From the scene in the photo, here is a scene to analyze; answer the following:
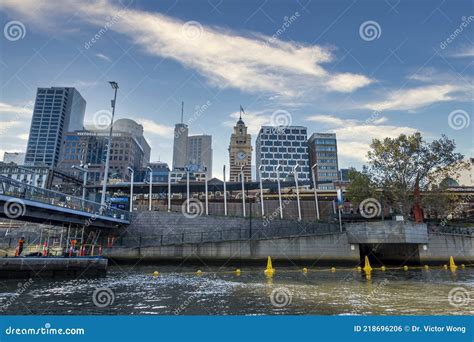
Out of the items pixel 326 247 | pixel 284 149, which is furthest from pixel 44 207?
pixel 284 149

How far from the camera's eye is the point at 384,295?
14570mm

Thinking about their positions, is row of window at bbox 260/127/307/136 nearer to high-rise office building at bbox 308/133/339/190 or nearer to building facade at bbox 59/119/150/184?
high-rise office building at bbox 308/133/339/190

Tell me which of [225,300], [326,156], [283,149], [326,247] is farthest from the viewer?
[283,149]

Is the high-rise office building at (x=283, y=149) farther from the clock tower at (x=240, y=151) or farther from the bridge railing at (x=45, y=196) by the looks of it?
the bridge railing at (x=45, y=196)

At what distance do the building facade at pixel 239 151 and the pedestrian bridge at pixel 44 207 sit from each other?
121 meters

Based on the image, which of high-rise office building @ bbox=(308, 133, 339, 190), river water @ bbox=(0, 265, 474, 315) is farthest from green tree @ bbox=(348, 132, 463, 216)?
high-rise office building @ bbox=(308, 133, 339, 190)

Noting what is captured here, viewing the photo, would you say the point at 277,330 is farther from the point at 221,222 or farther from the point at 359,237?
the point at 221,222

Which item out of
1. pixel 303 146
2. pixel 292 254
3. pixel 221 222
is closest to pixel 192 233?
pixel 221 222

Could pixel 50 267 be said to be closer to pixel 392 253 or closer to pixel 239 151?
pixel 392 253

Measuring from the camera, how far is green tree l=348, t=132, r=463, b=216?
42.1 metres

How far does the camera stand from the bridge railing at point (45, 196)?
2120 cm

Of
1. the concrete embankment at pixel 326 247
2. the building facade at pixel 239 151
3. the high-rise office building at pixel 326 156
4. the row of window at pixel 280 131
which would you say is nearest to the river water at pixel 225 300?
the concrete embankment at pixel 326 247

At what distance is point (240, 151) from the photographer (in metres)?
158

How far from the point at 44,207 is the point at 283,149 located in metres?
147
